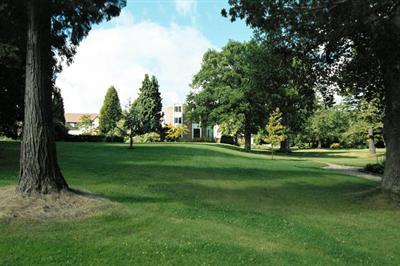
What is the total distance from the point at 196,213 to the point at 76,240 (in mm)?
3364

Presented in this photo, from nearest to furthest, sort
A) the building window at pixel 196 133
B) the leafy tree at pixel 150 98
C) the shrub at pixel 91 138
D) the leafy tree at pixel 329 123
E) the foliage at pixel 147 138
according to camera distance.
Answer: the shrub at pixel 91 138
the foliage at pixel 147 138
the leafy tree at pixel 150 98
the leafy tree at pixel 329 123
the building window at pixel 196 133

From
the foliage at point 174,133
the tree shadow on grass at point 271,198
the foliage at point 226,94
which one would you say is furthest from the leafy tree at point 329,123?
the tree shadow on grass at point 271,198

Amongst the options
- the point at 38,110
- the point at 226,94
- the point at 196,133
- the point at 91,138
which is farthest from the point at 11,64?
the point at 196,133

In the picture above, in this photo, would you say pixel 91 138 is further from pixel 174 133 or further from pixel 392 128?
pixel 392 128

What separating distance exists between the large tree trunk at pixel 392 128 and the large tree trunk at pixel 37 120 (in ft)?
31.9

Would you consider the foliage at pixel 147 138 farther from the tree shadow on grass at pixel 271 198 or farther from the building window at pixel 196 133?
the tree shadow on grass at pixel 271 198

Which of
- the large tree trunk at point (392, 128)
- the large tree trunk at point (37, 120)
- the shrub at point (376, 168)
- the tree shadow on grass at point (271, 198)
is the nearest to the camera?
the large tree trunk at point (37, 120)

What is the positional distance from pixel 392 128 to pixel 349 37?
3.43 meters

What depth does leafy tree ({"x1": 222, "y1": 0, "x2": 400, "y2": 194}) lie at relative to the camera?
10922 mm

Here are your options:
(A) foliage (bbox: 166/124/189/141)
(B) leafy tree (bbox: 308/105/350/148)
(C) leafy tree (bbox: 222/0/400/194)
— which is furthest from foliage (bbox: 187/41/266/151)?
(C) leafy tree (bbox: 222/0/400/194)

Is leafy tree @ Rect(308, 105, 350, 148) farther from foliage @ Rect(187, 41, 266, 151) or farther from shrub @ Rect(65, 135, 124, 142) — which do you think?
shrub @ Rect(65, 135, 124, 142)

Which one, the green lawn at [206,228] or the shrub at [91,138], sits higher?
the shrub at [91,138]

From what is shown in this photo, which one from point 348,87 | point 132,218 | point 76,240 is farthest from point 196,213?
point 348,87

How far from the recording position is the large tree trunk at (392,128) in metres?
12.9
